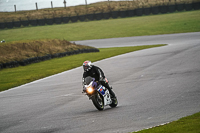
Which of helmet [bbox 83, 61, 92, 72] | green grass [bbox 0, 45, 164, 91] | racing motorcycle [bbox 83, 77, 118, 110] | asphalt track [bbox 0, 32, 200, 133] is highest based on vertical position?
helmet [bbox 83, 61, 92, 72]

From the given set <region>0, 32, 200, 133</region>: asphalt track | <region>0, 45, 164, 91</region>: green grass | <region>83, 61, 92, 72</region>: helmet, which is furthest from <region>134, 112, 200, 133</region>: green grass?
<region>0, 45, 164, 91</region>: green grass

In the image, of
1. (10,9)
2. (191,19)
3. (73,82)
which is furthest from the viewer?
(10,9)

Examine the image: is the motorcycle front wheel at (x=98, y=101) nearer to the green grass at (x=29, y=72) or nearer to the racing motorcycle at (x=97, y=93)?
the racing motorcycle at (x=97, y=93)

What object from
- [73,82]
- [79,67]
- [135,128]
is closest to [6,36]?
[79,67]

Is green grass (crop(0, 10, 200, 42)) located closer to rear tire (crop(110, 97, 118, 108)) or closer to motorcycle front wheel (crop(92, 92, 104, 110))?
rear tire (crop(110, 97, 118, 108))

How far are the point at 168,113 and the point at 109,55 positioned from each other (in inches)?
671

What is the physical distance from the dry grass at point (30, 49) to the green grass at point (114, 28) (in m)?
15.0

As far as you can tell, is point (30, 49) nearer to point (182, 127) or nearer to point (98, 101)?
point (98, 101)

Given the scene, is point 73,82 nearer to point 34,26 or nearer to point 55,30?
point 55,30

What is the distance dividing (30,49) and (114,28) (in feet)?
75.9

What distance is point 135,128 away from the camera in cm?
740

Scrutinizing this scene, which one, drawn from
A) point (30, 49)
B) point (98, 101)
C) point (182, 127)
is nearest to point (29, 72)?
point (30, 49)

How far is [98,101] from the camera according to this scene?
9953 millimetres

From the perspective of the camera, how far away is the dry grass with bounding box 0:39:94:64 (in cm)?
2266
